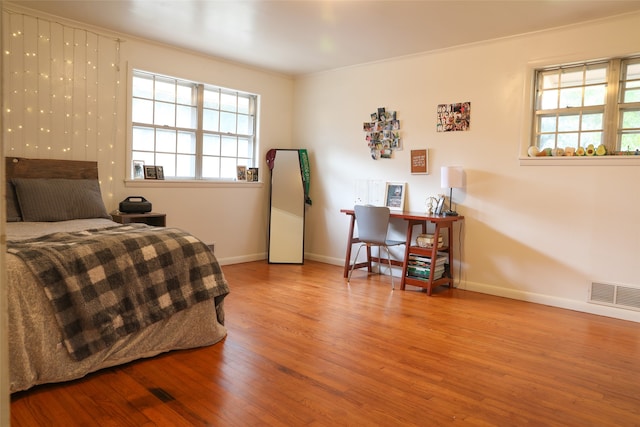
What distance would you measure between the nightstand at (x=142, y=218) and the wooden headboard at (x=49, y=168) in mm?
490

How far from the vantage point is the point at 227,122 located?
Result: 18.4ft

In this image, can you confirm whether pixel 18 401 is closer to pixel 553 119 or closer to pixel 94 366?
pixel 94 366

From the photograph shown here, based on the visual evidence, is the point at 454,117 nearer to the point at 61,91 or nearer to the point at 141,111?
the point at 141,111

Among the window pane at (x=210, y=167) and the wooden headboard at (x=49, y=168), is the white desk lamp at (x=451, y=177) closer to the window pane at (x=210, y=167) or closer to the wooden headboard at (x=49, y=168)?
the window pane at (x=210, y=167)

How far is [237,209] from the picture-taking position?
5621 mm

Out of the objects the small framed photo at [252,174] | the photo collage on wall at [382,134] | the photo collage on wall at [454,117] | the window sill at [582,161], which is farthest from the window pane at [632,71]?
the small framed photo at [252,174]

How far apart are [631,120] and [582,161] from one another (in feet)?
1.64

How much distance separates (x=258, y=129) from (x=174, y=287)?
3.53 m

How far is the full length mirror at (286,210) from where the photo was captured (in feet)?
18.8

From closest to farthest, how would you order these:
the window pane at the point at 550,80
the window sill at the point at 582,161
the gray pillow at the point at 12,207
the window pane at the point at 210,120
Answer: the gray pillow at the point at 12,207 < the window sill at the point at 582,161 < the window pane at the point at 550,80 < the window pane at the point at 210,120

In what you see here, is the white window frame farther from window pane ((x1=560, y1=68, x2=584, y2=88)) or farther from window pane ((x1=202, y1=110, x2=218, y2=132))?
window pane ((x1=202, y1=110, x2=218, y2=132))

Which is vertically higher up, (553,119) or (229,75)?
(229,75)

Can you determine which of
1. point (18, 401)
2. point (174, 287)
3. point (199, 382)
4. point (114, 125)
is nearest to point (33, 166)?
point (114, 125)

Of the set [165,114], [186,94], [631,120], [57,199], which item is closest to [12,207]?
[57,199]
